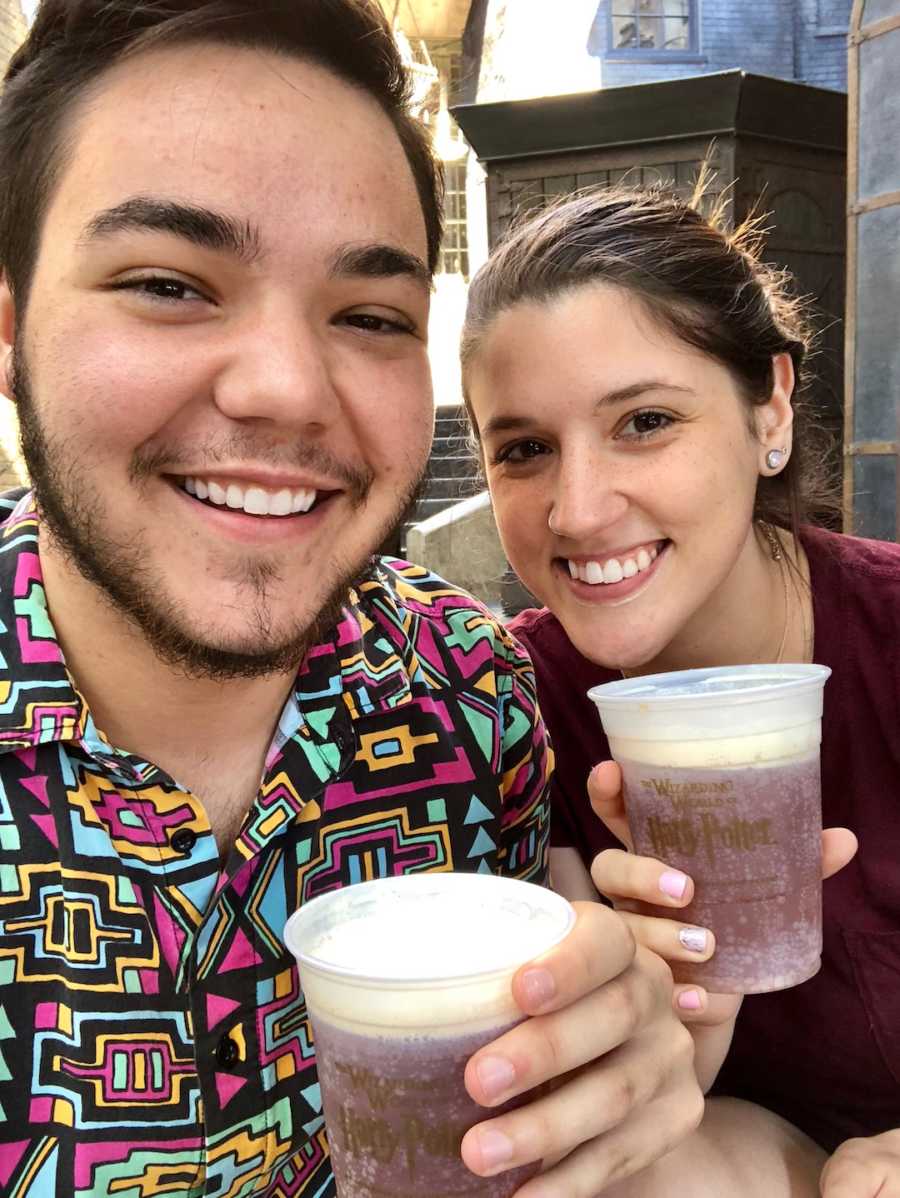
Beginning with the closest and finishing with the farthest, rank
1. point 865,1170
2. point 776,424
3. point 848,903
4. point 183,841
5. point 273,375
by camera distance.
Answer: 1. point 273,375
2. point 183,841
3. point 865,1170
4. point 848,903
5. point 776,424

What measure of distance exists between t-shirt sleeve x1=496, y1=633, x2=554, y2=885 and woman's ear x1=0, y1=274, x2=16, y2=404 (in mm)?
897

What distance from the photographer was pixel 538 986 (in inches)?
33.0

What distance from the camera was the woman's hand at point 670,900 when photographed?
4.03 ft

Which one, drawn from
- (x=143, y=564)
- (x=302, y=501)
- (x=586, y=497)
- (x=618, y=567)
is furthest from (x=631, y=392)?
(x=143, y=564)

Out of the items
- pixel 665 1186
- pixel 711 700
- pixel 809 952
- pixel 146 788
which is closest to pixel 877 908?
pixel 809 952

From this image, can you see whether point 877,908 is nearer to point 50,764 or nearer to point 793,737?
point 793,737

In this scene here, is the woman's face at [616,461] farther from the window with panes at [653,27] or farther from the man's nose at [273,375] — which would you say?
the window with panes at [653,27]

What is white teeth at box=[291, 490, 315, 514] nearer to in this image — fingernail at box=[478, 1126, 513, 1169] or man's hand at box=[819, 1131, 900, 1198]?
fingernail at box=[478, 1126, 513, 1169]

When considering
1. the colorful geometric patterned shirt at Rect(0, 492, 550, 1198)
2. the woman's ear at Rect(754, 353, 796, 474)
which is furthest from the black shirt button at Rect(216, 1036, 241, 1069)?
the woman's ear at Rect(754, 353, 796, 474)

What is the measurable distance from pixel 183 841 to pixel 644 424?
1038 mm

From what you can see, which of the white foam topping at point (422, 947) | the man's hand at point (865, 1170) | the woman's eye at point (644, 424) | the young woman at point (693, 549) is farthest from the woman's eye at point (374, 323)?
the man's hand at point (865, 1170)

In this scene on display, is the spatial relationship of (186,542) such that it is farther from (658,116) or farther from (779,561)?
(658,116)

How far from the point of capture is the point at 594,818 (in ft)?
6.14

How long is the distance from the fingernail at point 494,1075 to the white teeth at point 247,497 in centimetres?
71
